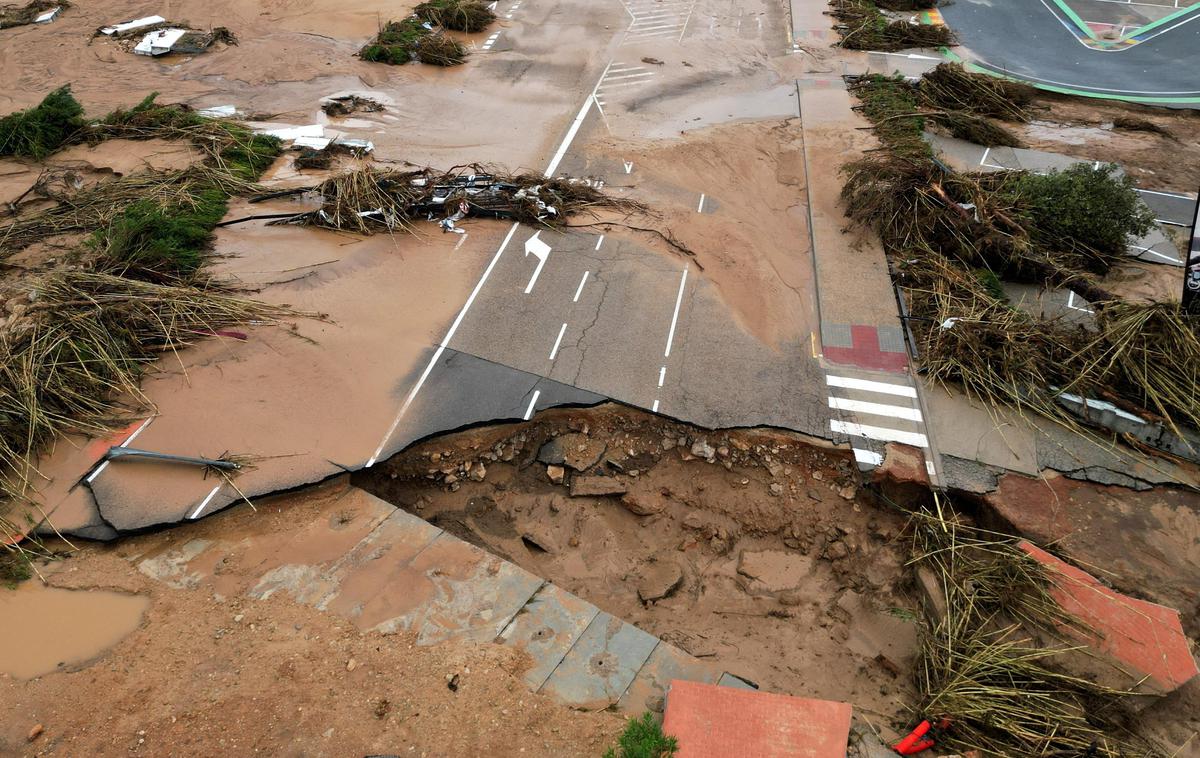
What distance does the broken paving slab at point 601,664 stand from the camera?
7391mm

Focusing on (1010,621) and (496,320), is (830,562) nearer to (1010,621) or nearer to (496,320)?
(1010,621)

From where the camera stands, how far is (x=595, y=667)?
7641mm

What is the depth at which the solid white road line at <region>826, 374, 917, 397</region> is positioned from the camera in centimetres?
1095

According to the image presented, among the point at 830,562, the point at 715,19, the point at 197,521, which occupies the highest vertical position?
the point at 715,19

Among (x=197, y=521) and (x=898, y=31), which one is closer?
(x=197, y=521)

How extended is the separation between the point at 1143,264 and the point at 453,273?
515 inches

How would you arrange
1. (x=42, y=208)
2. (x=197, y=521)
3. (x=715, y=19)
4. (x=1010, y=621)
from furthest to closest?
(x=715, y=19) → (x=42, y=208) → (x=197, y=521) → (x=1010, y=621)

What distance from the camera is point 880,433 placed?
33.8 feet

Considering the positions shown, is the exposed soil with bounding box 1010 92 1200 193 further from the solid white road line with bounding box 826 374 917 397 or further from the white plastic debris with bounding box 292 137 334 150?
the white plastic debris with bounding box 292 137 334 150

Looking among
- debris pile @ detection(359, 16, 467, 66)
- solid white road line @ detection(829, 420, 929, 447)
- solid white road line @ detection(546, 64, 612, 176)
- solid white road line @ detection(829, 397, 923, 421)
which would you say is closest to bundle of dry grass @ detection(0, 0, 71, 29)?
debris pile @ detection(359, 16, 467, 66)

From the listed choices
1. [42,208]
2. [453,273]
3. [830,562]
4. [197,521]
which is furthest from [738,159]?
[42,208]

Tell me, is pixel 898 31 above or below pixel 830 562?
above

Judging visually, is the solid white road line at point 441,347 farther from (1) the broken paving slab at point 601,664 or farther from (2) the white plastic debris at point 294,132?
(2) the white plastic debris at point 294,132

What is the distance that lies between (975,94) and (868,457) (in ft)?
43.6
